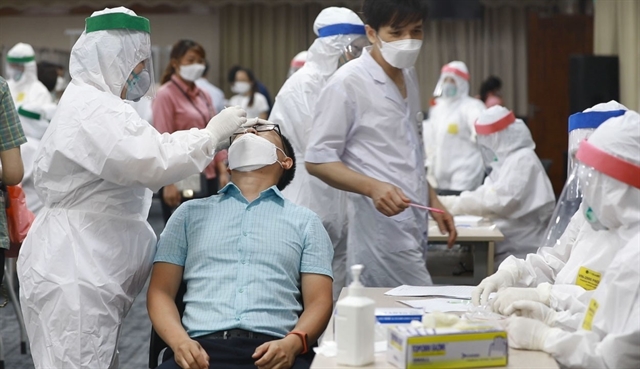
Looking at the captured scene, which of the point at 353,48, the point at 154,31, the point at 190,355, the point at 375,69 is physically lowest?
the point at 190,355

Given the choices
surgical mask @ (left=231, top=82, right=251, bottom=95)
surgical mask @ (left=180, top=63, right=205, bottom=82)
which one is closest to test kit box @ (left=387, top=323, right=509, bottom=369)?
surgical mask @ (left=180, top=63, right=205, bottom=82)

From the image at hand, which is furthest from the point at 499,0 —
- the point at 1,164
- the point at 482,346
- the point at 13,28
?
the point at 482,346

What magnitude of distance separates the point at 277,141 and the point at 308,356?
0.64 m

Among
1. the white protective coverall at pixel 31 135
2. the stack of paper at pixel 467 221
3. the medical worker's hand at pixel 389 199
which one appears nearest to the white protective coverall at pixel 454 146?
the stack of paper at pixel 467 221

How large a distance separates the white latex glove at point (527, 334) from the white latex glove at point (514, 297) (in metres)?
0.13

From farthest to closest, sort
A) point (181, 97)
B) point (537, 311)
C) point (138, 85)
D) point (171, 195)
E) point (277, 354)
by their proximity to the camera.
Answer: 1. point (181, 97)
2. point (171, 195)
3. point (138, 85)
4. point (277, 354)
5. point (537, 311)

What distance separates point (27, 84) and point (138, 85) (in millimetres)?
3700

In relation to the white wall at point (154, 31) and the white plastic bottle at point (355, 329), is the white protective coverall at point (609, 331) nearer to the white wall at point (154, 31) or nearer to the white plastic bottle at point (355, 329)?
the white plastic bottle at point (355, 329)

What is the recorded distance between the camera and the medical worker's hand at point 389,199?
2584 millimetres

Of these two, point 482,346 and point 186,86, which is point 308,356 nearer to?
point 482,346

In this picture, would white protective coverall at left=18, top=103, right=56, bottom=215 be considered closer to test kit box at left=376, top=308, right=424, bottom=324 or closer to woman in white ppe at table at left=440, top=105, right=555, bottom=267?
woman in white ppe at table at left=440, top=105, right=555, bottom=267

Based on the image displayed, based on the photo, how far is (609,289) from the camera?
170 cm

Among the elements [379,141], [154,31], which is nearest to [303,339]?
[379,141]

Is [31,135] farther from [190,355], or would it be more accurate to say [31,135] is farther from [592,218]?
[592,218]
